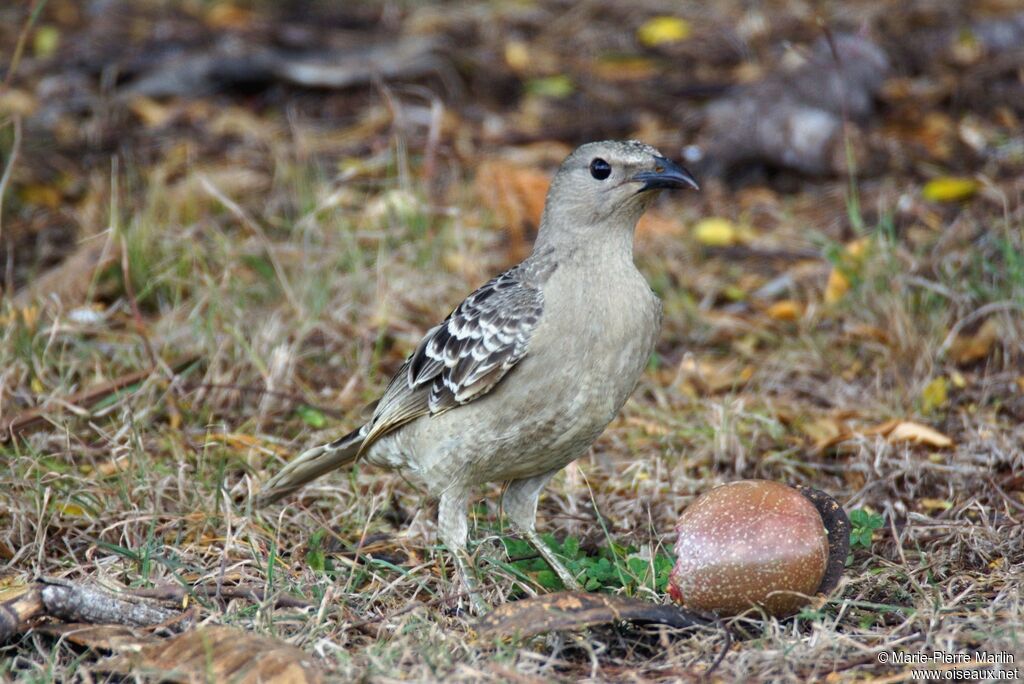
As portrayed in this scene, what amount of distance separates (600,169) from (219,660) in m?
2.23

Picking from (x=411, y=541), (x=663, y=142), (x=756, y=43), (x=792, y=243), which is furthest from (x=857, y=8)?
(x=411, y=541)

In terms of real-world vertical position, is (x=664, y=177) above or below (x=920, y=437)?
above

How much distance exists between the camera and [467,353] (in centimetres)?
471

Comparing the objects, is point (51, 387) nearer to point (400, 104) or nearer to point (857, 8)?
point (400, 104)

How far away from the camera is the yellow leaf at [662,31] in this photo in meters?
10.5

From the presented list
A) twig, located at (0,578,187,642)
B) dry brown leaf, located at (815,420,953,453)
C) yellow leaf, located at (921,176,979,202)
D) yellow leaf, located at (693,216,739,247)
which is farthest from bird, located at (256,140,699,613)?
yellow leaf, located at (921,176,979,202)

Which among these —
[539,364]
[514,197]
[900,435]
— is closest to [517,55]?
[514,197]

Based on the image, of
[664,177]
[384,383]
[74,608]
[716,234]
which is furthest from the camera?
[716,234]

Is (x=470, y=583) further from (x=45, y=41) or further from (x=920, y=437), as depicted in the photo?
(x=45, y=41)

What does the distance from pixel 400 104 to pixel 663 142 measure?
192 centimetres

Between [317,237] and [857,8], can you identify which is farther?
[857,8]

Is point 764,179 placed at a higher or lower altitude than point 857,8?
lower

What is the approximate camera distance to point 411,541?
5.04 metres

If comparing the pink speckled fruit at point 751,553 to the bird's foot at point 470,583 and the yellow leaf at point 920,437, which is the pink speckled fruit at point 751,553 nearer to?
the bird's foot at point 470,583
